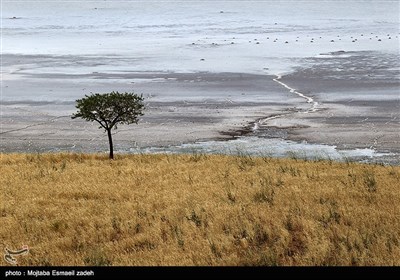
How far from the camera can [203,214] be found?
61.6 ft

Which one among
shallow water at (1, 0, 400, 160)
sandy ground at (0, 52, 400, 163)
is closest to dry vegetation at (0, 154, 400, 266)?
shallow water at (1, 0, 400, 160)

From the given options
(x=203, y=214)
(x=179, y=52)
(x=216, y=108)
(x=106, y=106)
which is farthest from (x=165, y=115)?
(x=179, y=52)

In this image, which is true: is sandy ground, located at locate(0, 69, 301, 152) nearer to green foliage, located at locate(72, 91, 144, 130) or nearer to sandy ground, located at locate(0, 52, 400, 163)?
sandy ground, located at locate(0, 52, 400, 163)

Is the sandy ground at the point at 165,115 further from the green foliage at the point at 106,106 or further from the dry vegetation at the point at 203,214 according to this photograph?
the dry vegetation at the point at 203,214

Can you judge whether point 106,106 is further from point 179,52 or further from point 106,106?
point 179,52

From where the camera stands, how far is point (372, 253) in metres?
14.9

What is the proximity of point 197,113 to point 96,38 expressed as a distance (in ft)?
200

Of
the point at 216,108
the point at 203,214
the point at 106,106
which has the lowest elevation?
the point at 216,108

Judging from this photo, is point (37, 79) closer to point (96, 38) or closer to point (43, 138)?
point (43, 138)

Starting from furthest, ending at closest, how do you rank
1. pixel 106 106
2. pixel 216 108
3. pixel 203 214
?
pixel 216 108 < pixel 106 106 < pixel 203 214

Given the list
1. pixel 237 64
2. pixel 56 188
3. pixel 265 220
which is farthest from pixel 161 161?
pixel 237 64

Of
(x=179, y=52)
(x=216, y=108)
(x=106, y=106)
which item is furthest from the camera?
(x=179, y=52)

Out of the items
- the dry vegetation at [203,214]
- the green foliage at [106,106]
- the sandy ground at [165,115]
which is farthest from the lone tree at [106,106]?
the dry vegetation at [203,214]

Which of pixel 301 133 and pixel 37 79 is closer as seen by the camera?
pixel 301 133
